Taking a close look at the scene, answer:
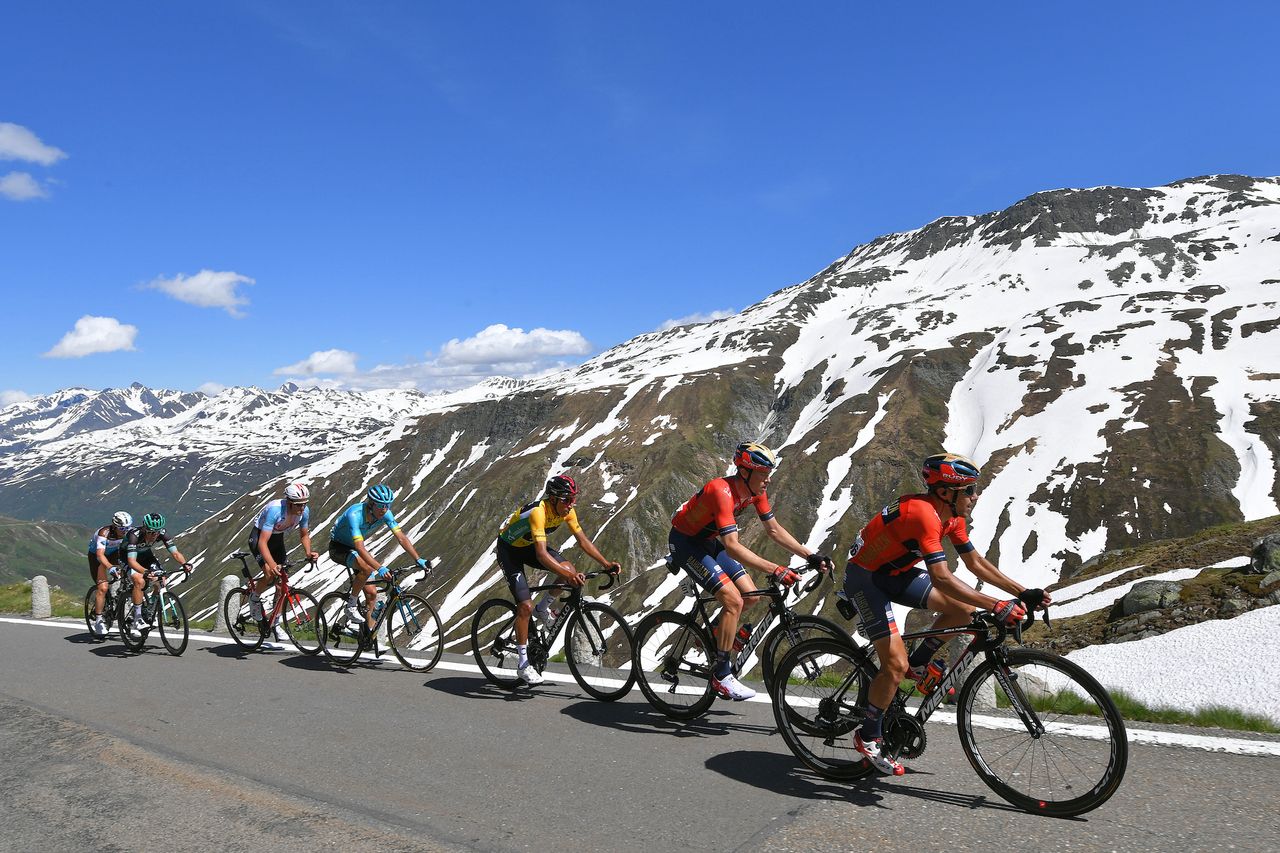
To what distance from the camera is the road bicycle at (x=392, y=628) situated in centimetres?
1256

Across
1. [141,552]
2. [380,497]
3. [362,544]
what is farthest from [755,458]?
[141,552]

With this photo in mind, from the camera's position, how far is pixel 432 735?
28.2 feet

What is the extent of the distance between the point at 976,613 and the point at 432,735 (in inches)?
238

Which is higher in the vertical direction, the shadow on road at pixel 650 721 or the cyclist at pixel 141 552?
the cyclist at pixel 141 552

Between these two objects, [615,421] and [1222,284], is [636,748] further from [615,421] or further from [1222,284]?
[1222,284]

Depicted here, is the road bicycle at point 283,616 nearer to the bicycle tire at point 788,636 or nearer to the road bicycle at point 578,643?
the road bicycle at point 578,643

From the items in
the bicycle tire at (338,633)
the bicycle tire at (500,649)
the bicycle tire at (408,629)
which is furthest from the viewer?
the bicycle tire at (338,633)

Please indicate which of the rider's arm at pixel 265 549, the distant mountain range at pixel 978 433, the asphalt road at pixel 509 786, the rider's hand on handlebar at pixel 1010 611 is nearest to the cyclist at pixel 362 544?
the rider's arm at pixel 265 549

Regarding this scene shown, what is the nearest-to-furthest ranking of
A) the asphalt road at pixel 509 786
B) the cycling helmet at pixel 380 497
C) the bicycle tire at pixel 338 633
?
the asphalt road at pixel 509 786 → the cycling helmet at pixel 380 497 → the bicycle tire at pixel 338 633

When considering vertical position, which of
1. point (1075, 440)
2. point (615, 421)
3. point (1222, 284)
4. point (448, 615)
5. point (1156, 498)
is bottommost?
point (448, 615)

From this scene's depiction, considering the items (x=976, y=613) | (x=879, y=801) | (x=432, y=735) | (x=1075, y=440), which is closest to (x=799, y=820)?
(x=879, y=801)

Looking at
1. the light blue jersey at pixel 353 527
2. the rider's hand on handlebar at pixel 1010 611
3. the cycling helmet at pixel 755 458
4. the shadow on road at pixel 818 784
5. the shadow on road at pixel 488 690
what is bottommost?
the shadow on road at pixel 488 690

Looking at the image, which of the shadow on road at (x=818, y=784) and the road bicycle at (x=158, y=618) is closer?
the shadow on road at (x=818, y=784)

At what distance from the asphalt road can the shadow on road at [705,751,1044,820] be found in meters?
0.03
